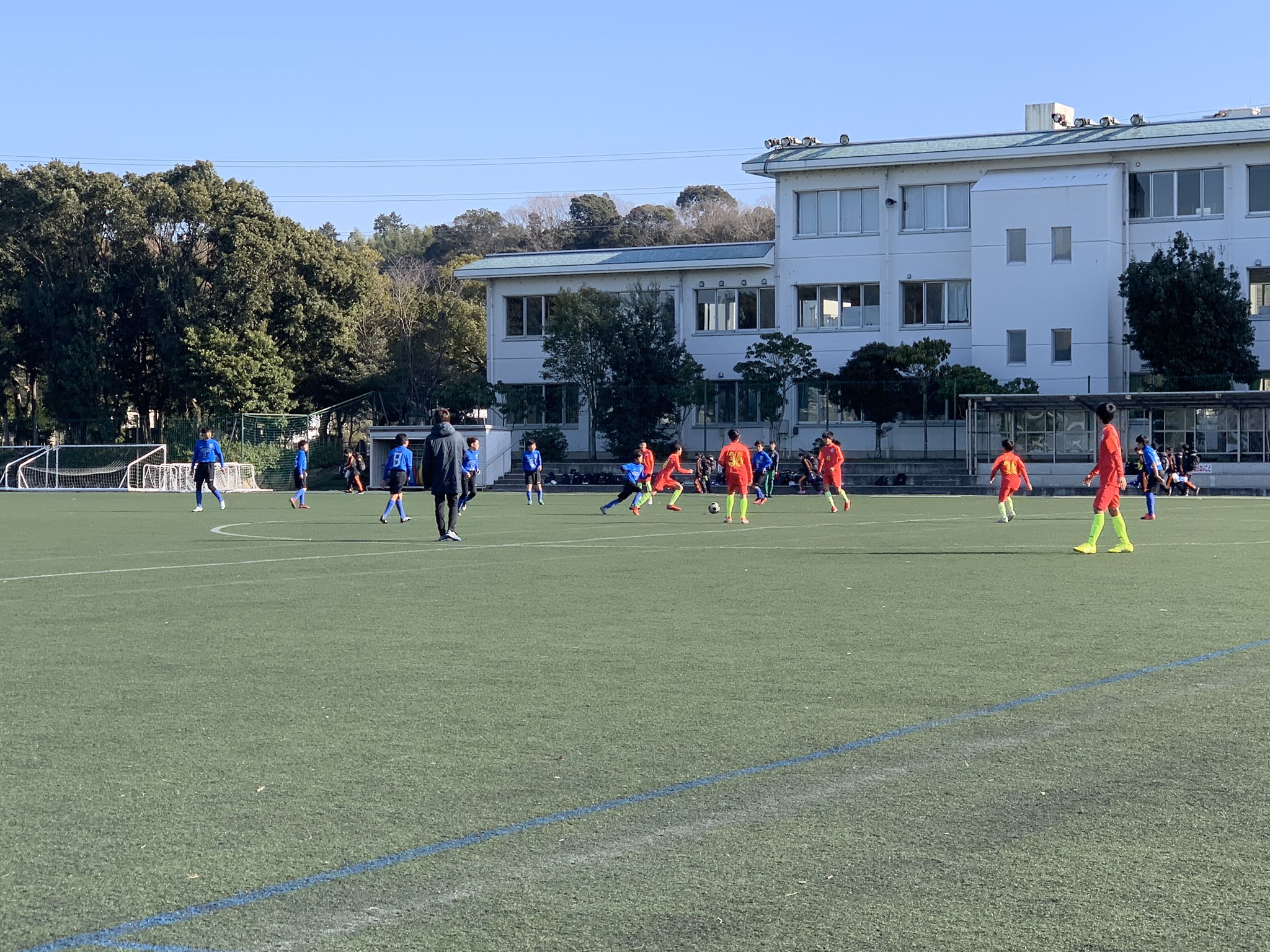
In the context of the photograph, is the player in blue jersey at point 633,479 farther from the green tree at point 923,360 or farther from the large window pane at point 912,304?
the large window pane at point 912,304

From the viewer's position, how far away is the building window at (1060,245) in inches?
2223

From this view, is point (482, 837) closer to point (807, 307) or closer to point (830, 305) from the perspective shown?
point (830, 305)

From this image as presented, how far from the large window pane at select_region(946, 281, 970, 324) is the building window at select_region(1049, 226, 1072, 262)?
12.7 feet

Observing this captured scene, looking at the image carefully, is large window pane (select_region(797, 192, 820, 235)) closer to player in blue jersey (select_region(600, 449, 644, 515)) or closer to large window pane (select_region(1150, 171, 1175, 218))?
large window pane (select_region(1150, 171, 1175, 218))

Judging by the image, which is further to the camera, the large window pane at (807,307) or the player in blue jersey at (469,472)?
the large window pane at (807,307)

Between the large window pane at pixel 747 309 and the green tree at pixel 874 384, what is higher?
the large window pane at pixel 747 309

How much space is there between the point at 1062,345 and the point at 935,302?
5.56 meters

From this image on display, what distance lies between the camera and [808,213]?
62.1 m

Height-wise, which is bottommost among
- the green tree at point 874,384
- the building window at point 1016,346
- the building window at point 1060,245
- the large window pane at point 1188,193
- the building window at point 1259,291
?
the green tree at point 874,384

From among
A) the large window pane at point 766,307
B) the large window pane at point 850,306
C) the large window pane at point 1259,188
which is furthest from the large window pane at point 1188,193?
the large window pane at point 766,307

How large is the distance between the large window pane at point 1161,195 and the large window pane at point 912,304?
9035mm

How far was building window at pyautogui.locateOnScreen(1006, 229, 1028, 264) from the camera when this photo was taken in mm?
57031

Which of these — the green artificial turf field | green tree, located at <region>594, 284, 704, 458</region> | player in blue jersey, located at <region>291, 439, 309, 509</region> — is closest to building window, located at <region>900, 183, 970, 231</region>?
green tree, located at <region>594, 284, 704, 458</region>

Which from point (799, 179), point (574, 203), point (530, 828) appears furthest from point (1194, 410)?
point (574, 203)
